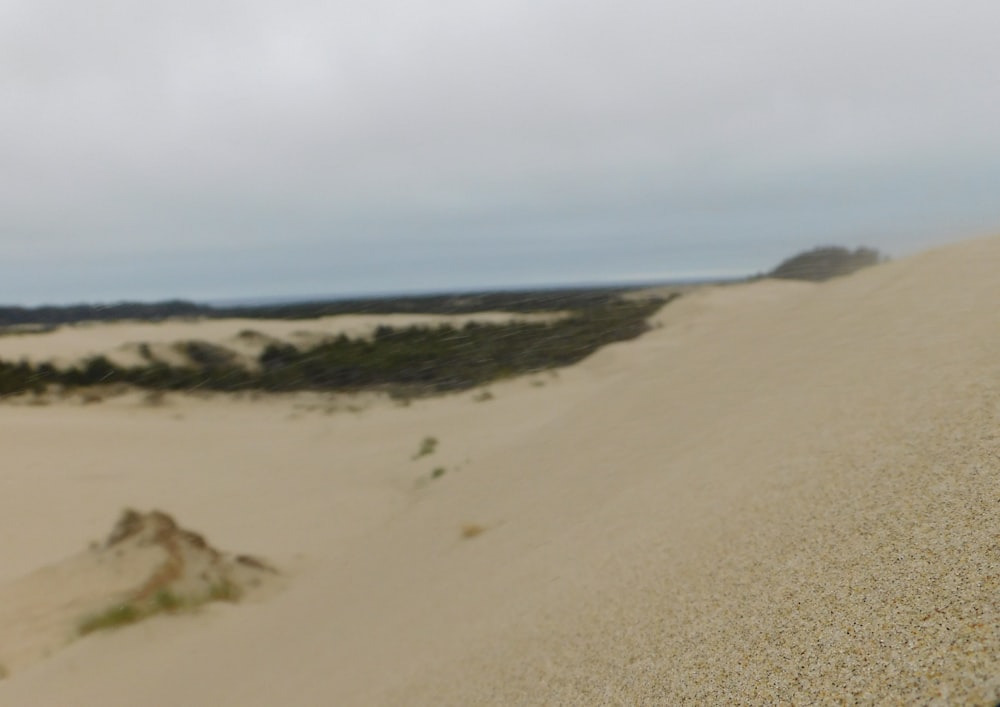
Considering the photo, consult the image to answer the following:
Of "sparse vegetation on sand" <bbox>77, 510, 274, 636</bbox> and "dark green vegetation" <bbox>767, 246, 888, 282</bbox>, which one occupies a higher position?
"dark green vegetation" <bbox>767, 246, 888, 282</bbox>

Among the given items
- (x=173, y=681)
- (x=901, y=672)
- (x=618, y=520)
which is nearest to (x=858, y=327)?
(x=618, y=520)

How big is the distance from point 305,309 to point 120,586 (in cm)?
998

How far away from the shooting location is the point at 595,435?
4965 millimetres

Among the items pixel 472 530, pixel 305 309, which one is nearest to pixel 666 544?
pixel 472 530

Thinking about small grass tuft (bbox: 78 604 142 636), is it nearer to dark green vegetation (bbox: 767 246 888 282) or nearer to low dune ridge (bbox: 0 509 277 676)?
low dune ridge (bbox: 0 509 277 676)

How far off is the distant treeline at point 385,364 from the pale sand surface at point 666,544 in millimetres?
2711

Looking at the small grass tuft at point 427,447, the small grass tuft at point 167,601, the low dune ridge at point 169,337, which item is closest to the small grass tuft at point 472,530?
the small grass tuft at point 167,601

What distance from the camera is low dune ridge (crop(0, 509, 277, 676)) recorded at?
377 centimetres

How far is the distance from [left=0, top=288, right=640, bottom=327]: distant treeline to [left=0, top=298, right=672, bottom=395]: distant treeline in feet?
2.72

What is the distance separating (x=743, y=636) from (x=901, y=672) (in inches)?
13.9

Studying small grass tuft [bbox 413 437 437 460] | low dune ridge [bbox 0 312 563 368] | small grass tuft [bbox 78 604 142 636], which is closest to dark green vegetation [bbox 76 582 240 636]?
small grass tuft [bbox 78 604 142 636]

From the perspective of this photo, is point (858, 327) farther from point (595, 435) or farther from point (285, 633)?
point (285, 633)

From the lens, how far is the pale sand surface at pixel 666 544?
1297mm

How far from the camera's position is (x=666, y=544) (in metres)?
2.19
